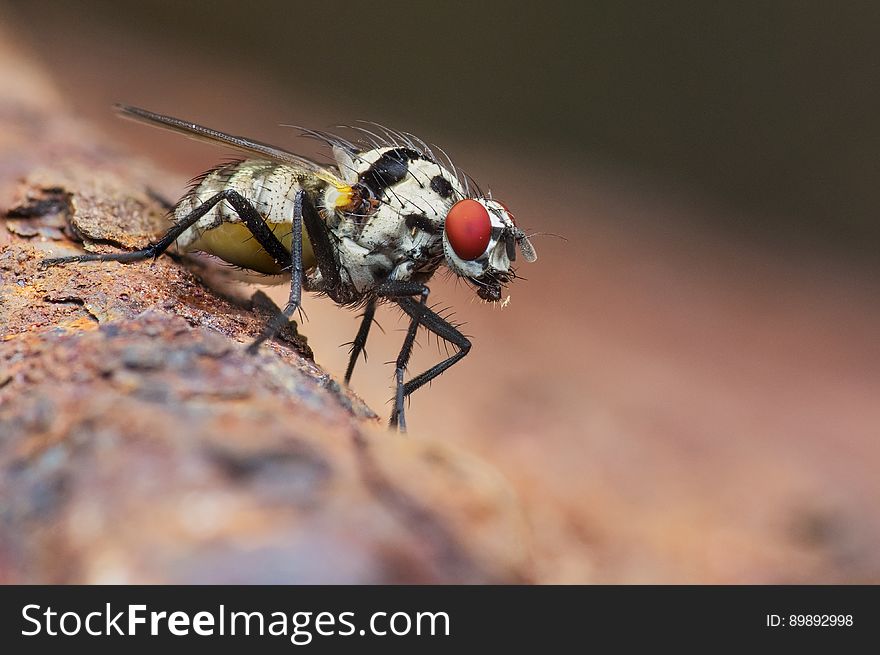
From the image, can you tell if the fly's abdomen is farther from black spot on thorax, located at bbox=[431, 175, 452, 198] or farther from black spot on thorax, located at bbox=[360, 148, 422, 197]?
black spot on thorax, located at bbox=[431, 175, 452, 198]

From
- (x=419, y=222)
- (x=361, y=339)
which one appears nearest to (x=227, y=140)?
A: (x=419, y=222)

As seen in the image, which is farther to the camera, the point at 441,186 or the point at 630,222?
the point at 630,222

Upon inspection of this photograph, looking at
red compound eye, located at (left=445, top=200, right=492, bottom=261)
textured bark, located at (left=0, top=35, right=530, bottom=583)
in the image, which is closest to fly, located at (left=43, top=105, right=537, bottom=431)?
red compound eye, located at (left=445, top=200, right=492, bottom=261)

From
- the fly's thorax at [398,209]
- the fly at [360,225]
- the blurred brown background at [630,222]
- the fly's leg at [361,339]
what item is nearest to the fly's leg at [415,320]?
the fly at [360,225]

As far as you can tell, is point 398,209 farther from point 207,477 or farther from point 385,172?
point 207,477

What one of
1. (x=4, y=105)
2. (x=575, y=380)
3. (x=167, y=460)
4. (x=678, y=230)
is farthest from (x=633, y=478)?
(x=678, y=230)

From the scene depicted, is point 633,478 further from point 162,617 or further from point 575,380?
point 162,617
